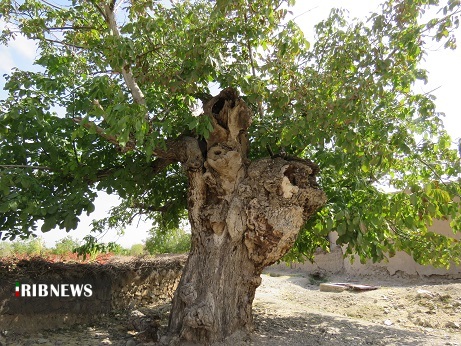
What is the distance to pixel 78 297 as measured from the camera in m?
5.94

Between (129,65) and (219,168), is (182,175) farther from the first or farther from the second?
(129,65)

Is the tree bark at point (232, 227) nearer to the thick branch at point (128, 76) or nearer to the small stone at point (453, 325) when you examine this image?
the thick branch at point (128, 76)

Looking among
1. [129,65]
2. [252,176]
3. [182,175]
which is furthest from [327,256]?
[129,65]

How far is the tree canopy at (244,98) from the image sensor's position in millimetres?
4625

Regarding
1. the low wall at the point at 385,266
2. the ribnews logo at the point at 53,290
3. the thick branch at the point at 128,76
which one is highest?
the thick branch at the point at 128,76

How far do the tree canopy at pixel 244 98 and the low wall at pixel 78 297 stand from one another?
63 cm

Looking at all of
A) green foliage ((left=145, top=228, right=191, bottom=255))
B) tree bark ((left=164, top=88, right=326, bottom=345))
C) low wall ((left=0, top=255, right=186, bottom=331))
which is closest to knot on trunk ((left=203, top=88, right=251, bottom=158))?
tree bark ((left=164, top=88, right=326, bottom=345))

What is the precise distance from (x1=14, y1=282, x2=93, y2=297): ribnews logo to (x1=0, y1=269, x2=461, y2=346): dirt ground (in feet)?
1.56

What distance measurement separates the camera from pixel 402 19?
4727 mm

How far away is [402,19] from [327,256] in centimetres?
1049

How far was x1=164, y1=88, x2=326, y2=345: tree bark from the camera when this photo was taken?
16.0 feet

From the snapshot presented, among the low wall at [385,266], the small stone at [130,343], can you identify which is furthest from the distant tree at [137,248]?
the small stone at [130,343]

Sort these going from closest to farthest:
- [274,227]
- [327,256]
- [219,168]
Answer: [274,227] < [219,168] < [327,256]

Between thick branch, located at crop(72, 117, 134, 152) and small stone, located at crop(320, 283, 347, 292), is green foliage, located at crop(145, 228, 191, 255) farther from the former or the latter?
thick branch, located at crop(72, 117, 134, 152)
